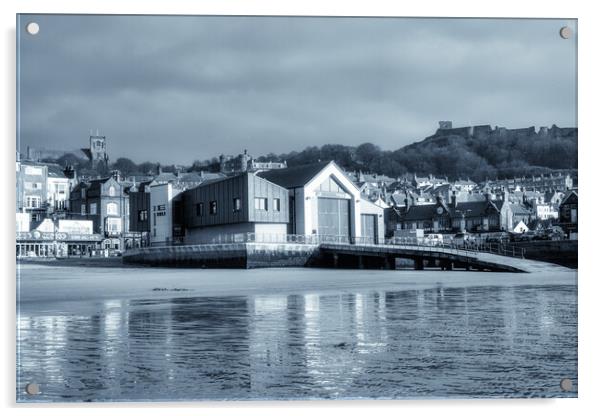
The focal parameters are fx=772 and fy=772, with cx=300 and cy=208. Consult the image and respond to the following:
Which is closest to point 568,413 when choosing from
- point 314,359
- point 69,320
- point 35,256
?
point 314,359

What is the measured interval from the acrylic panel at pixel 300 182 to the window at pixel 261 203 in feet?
9.06

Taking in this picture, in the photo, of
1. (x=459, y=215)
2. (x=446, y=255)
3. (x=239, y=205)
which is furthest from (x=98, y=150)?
(x=446, y=255)

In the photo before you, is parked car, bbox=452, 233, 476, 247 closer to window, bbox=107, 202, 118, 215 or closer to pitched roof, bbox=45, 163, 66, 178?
window, bbox=107, 202, 118, 215

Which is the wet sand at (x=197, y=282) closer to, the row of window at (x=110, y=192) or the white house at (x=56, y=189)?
the white house at (x=56, y=189)

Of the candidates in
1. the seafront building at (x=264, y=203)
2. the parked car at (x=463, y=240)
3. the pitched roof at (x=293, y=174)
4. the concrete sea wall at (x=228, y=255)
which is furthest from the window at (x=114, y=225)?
the parked car at (x=463, y=240)

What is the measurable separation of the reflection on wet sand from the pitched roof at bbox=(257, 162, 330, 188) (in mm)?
1725

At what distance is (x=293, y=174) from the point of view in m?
10.3

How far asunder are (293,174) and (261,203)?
14.4 ft

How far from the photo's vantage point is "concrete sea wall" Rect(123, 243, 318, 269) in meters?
14.8

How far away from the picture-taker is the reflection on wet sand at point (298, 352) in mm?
4949

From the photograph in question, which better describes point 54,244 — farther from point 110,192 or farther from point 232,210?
point 232,210
